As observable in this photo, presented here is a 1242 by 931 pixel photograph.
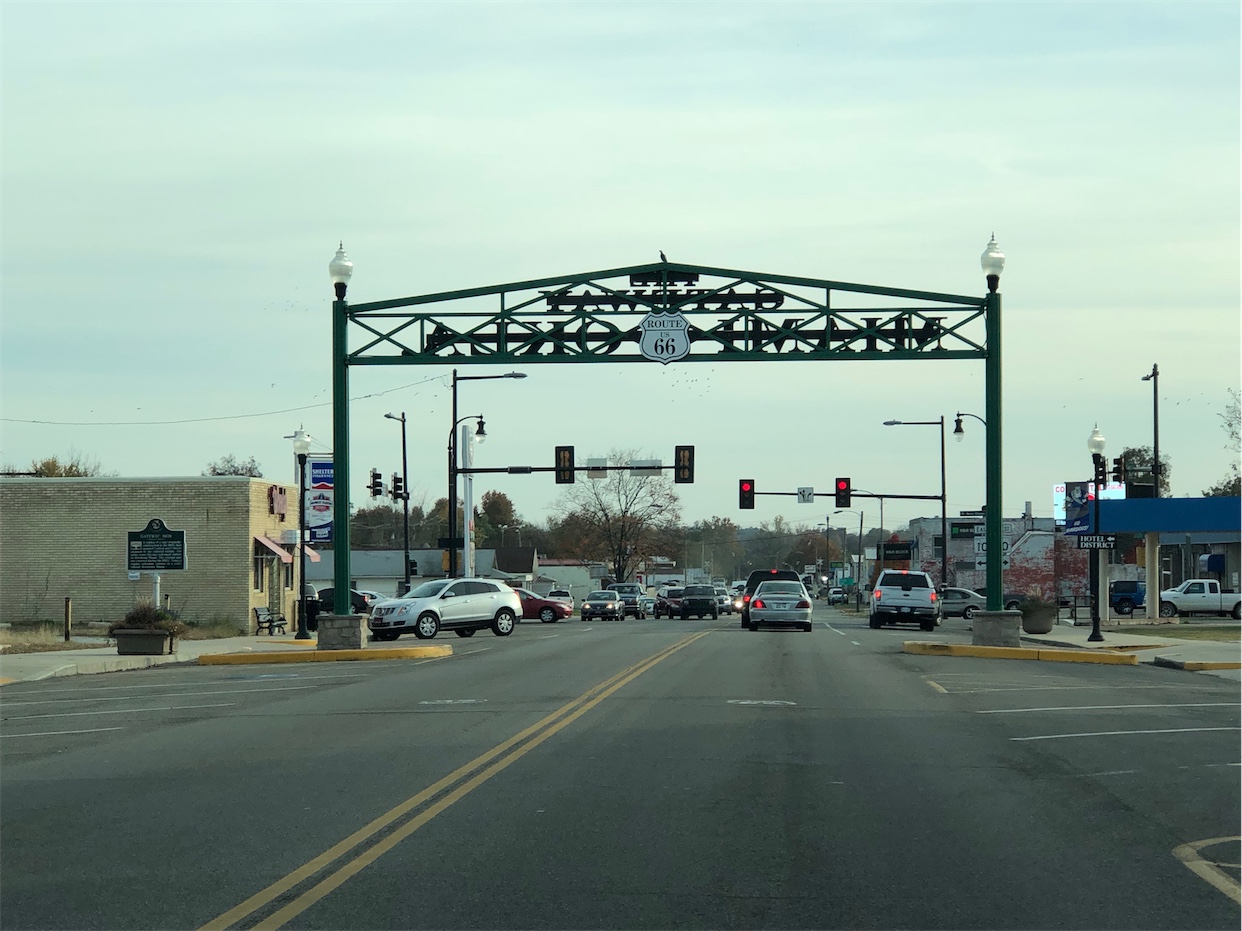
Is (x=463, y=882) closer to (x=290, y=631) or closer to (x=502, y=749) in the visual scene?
(x=502, y=749)

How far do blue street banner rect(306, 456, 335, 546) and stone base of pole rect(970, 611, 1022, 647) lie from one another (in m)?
20.7

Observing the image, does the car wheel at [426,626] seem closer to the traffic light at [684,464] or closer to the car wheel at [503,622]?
the car wheel at [503,622]

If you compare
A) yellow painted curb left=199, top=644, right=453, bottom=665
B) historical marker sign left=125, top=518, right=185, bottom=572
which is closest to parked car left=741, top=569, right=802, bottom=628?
historical marker sign left=125, top=518, right=185, bottom=572

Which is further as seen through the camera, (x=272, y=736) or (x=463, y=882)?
(x=272, y=736)

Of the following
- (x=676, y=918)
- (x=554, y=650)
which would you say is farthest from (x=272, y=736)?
(x=554, y=650)

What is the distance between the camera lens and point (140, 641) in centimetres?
2858

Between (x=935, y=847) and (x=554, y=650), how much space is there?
2188 cm

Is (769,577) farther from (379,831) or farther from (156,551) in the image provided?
(379,831)

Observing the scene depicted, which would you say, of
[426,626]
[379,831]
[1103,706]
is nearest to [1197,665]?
[1103,706]

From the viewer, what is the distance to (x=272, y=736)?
14.0 metres

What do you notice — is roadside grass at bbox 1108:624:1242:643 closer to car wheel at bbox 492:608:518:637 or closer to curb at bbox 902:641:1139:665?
curb at bbox 902:641:1139:665

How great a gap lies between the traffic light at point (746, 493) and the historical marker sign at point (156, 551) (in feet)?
89.2

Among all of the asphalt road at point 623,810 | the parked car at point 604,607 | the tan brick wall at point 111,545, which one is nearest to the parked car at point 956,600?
the parked car at point 604,607

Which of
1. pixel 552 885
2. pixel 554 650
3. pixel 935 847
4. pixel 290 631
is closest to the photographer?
pixel 552 885
